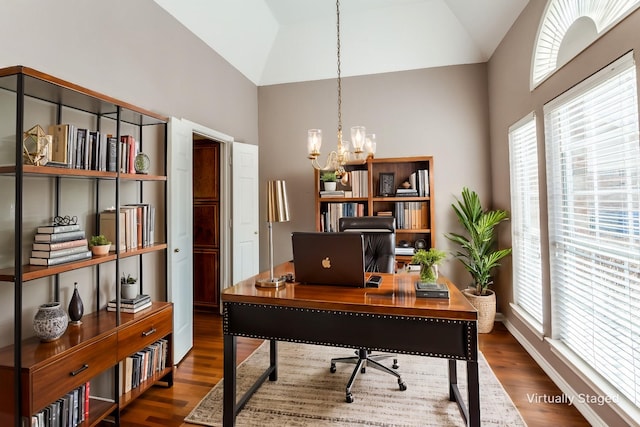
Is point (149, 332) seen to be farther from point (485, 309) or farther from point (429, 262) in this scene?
point (485, 309)

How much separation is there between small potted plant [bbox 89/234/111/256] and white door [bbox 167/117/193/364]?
745 mm

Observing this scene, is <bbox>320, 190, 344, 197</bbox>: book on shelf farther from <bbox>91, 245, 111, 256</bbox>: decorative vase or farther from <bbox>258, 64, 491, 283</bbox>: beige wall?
<bbox>91, 245, 111, 256</bbox>: decorative vase

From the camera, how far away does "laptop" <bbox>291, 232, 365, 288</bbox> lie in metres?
1.84

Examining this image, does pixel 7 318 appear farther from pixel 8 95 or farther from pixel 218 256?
pixel 218 256

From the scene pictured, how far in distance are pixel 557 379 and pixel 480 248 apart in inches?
59.8

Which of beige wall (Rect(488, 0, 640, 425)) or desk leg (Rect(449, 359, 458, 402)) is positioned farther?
desk leg (Rect(449, 359, 458, 402))

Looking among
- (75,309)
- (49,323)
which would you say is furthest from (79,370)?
(75,309)

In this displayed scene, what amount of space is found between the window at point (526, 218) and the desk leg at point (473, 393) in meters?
1.59

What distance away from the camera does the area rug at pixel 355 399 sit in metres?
2.06

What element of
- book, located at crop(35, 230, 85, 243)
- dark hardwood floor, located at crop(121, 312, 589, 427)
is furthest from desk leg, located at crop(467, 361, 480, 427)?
book, located at crop(35, 230, 85, 243)

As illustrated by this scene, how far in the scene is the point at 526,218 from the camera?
315 centimetres

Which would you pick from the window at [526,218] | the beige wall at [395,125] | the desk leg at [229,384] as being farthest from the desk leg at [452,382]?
the beige wall at [395,125]

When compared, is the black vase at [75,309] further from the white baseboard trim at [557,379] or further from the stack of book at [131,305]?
the white baseboard trim at [557,379]

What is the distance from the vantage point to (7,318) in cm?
177
